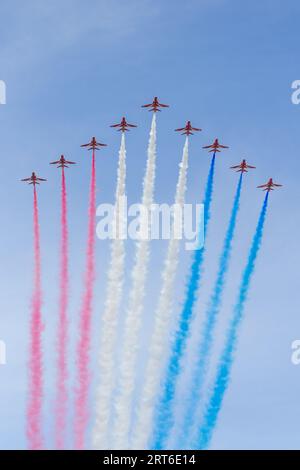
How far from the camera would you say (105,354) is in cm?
11394

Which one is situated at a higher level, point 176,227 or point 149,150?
point 149,150

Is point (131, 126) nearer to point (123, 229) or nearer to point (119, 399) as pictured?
point (123, 229)

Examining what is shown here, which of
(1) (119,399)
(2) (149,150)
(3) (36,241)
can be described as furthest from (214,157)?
(1) (119,399)

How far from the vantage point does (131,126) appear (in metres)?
122

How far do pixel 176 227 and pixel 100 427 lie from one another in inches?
1024

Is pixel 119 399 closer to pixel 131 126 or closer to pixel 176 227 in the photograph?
pixel 176 227
